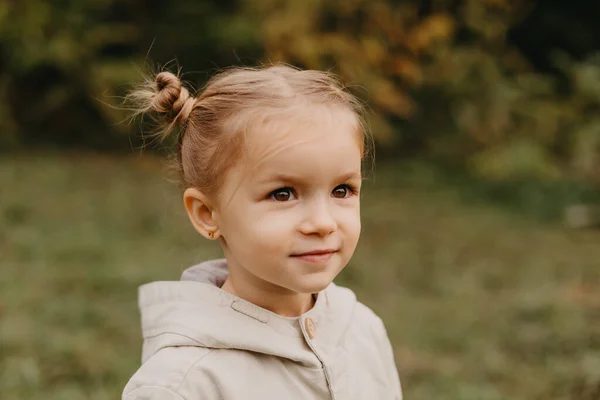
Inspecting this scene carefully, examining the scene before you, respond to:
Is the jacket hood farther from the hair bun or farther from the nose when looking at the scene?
the hair bun

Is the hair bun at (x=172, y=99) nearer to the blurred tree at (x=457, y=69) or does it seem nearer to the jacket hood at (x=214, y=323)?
the jacket hood at (x=214, y=323)

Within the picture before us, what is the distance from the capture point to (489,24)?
8156mm

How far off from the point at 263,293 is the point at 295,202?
266mm

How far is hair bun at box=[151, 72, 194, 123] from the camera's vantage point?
1.95 meters

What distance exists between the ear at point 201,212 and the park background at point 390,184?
0.86 m

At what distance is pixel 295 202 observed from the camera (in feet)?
5.74

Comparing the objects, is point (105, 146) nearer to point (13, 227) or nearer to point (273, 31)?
point (273, 31)

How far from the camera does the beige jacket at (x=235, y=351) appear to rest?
1.74 metres

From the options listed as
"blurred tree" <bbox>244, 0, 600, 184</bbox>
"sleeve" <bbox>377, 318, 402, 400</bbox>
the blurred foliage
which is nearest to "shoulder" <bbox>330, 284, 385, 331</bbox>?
"sleeve" <bbox>377, 318, 402, 400</bbox>

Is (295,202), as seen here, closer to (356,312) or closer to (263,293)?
(263,293)

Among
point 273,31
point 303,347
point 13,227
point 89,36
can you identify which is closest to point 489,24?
point 273,31

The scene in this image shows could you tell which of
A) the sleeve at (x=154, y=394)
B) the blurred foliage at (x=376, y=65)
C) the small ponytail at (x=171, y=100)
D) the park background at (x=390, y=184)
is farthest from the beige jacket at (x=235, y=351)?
the blurred foliage at (x=376, y=65)

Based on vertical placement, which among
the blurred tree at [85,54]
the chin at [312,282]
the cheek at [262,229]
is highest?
the cheek at [262,229]

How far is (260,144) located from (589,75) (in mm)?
5361
